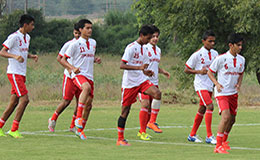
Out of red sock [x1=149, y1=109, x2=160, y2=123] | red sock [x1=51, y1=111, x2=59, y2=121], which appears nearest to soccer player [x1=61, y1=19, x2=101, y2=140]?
red sock [x1=51, y1=111, x2=59, y2=121]

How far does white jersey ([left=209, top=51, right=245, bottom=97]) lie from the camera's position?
11.4m

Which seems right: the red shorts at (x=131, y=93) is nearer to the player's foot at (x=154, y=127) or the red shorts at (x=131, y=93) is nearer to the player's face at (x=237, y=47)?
the player's face at (x=237, y=47)

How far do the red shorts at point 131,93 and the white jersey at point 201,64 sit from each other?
1413 mm

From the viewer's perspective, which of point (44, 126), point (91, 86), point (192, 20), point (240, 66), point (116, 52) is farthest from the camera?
point (116, 52)

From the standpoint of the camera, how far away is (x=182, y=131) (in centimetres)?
1552

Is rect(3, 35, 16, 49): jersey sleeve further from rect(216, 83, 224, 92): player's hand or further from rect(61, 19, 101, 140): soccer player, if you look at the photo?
rect(216, 83, 224, 92): player's hand

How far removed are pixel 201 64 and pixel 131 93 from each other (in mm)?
1971

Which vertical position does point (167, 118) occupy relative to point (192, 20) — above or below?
below

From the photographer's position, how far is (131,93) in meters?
12.2

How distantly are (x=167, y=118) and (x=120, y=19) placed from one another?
60393 millimetres

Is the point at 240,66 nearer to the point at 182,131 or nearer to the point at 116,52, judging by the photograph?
A: the point at 182,131

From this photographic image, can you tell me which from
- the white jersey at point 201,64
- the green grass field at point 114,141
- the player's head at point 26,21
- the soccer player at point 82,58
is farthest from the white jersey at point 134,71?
the player's head at point 26,21

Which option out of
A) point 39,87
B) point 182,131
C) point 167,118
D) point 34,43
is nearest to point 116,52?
point 34,43

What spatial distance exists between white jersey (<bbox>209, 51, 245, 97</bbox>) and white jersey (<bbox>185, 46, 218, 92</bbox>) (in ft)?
5.97
